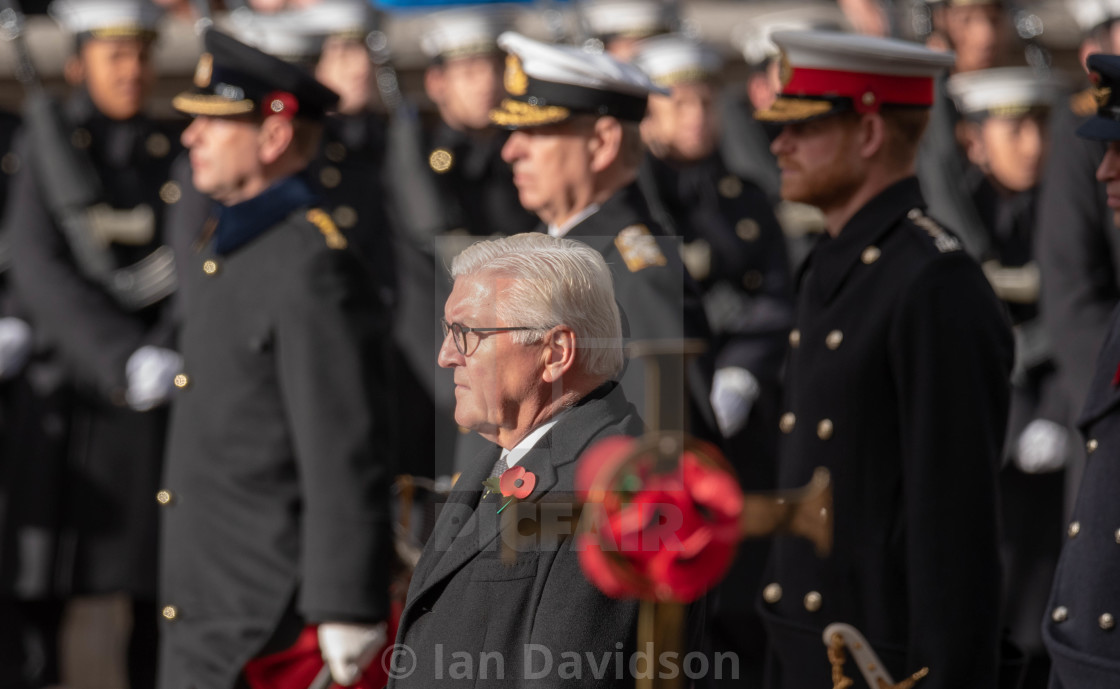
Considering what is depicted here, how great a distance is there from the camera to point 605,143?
182 inches

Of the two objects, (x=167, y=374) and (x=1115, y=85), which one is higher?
(x=1115, y=85)

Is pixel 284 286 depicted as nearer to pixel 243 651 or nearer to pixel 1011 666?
pixel 243 651

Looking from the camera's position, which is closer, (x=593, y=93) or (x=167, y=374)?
(x=593, y=93)

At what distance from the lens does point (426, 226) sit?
7.74m

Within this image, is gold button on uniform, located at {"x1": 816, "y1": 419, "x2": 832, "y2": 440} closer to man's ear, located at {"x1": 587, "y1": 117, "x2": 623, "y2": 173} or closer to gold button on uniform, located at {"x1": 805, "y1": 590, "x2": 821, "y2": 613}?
gold button on uniform, located at {"x1": 805, "y1": 590, "x2": 821, "y2": 613}

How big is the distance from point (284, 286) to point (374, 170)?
3461 millimetres

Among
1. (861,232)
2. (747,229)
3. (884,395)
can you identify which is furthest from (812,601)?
(747,229)

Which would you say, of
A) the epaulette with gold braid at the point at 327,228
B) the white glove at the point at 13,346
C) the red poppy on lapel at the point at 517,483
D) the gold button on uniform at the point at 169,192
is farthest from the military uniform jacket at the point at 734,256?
the red poppy on lapel at the point at 517,483

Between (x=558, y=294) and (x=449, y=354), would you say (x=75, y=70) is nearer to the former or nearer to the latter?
(x=449, y=354)

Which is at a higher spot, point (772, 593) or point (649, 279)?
point (649, 279)

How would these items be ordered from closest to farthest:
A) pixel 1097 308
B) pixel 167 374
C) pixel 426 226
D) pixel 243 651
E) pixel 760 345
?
pixel 243 651 < pixel 1097 308 < pixel 167 374 < pixel 760 345 < pixel 426 226

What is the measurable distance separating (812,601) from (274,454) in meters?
1.51

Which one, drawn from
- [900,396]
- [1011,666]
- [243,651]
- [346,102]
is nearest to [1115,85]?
[900,396]

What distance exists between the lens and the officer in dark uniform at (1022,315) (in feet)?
21.6
